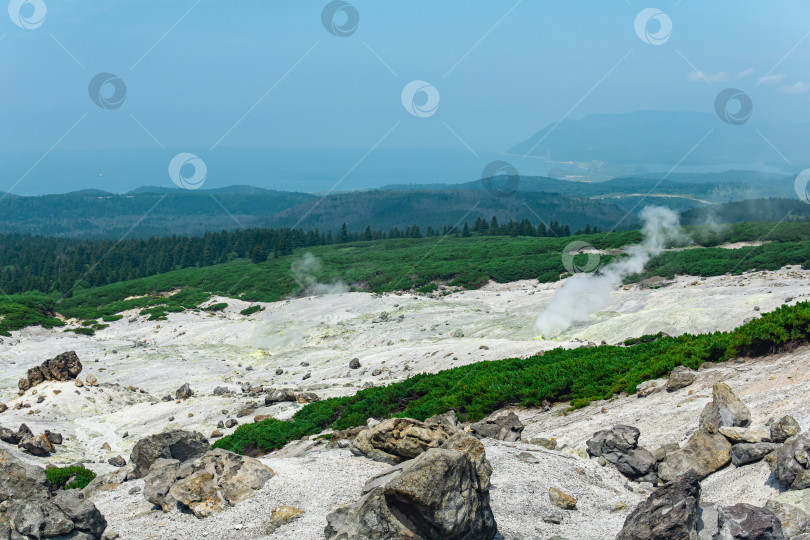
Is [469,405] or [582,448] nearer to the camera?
[582,448]

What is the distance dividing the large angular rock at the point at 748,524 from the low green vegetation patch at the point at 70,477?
55.2ft

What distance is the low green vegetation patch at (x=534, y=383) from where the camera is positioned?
62.8 feet

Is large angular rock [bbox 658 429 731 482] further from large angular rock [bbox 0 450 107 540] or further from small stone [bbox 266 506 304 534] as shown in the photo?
large angular rock [bbox 0 450 107 540]

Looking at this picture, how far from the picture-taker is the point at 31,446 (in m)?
24.1

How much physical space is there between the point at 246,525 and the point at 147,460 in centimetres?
626

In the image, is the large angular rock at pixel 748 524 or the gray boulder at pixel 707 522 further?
the gray boulder at pixel 707 522

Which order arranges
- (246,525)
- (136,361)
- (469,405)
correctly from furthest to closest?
(136,361) → (469,405) → (246,525)

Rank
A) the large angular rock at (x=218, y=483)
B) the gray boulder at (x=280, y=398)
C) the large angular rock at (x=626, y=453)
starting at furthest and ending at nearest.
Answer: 1. the gray boulder at (x=280, y=398)
2. the large angular rock at (x=626, y=453)
3. the large angular rock at (x=218, y=483)

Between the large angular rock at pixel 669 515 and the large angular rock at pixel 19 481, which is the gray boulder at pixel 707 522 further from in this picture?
the large angular rock at pixel 19 481

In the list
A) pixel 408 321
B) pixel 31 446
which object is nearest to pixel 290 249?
pixel 408 321

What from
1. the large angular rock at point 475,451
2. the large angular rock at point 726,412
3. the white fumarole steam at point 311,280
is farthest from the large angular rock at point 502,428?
the white fumarole steam at point 311,280

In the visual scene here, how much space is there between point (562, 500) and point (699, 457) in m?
3.07

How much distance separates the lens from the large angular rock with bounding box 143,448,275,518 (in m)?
13.2

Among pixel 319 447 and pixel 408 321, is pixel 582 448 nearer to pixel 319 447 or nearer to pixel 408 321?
pixel 319 447
